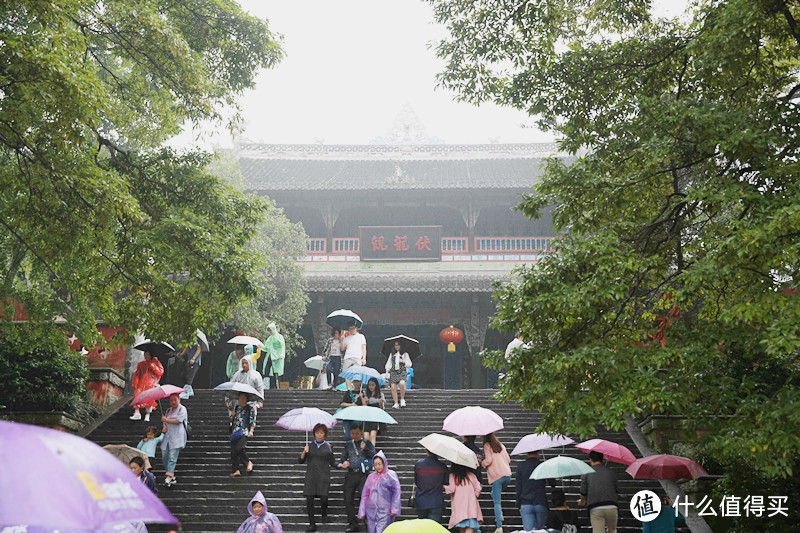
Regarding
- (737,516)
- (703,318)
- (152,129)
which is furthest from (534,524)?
(152,129)

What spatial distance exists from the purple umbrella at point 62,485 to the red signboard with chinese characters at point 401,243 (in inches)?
733

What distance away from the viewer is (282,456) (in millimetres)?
10617

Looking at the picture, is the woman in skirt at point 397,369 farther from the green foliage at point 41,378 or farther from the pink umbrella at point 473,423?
the green foliage at point 41,378

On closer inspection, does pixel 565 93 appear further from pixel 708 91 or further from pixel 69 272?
pixel 69 272

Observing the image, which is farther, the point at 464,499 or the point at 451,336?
the point at 451,336

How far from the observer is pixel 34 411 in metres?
11.0

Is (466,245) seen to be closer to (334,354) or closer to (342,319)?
(342,319)

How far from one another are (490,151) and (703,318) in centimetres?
1952

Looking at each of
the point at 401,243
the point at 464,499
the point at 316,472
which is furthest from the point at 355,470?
the point at 401,243

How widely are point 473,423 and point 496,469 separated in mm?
554

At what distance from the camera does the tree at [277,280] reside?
1692 cm

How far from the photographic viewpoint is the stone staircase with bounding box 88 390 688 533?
8.89m

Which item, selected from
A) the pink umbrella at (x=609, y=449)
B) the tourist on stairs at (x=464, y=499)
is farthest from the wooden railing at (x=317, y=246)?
the tourist on stairs at (x=464, y=499)

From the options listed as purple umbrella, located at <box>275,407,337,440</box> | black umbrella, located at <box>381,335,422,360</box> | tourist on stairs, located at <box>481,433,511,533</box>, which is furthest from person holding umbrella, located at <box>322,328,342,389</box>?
tourist on stairs, located at <box>481,433,511,533</box>
